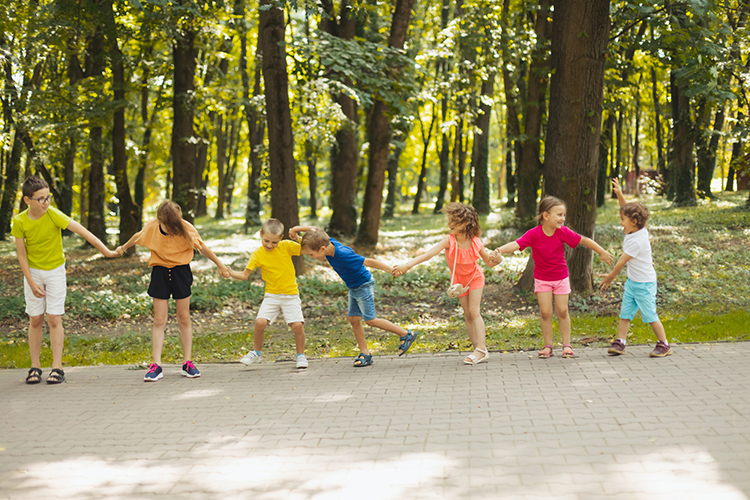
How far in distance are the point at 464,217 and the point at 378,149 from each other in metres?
11.7

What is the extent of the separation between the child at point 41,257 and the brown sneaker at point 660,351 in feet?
19.2

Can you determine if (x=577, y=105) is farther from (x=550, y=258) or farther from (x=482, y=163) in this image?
(x=482, y=163)

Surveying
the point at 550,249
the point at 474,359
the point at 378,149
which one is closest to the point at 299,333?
the point at 474,359

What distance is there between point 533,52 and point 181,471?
14458mm

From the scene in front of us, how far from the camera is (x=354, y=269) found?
6727mm

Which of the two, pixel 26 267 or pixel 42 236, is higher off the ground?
pixel 42 236

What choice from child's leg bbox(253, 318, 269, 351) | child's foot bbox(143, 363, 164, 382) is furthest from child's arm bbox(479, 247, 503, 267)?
child's foot bbox(143, 363, 164, 382)

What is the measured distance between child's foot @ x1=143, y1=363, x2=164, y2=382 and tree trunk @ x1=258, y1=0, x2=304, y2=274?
6.67 metres

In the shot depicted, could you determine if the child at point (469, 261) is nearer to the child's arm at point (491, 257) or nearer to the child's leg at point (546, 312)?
the child's arm at point (491, 257)

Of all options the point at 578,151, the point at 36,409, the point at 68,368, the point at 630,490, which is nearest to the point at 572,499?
the point at 630,490

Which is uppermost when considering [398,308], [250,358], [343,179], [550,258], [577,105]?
[577,105]

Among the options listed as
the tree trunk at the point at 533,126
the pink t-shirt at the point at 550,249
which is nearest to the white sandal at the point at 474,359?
the pink t-shirt at the point at 550,249

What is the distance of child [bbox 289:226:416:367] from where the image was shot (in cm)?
650

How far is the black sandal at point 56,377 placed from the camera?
6617mm
